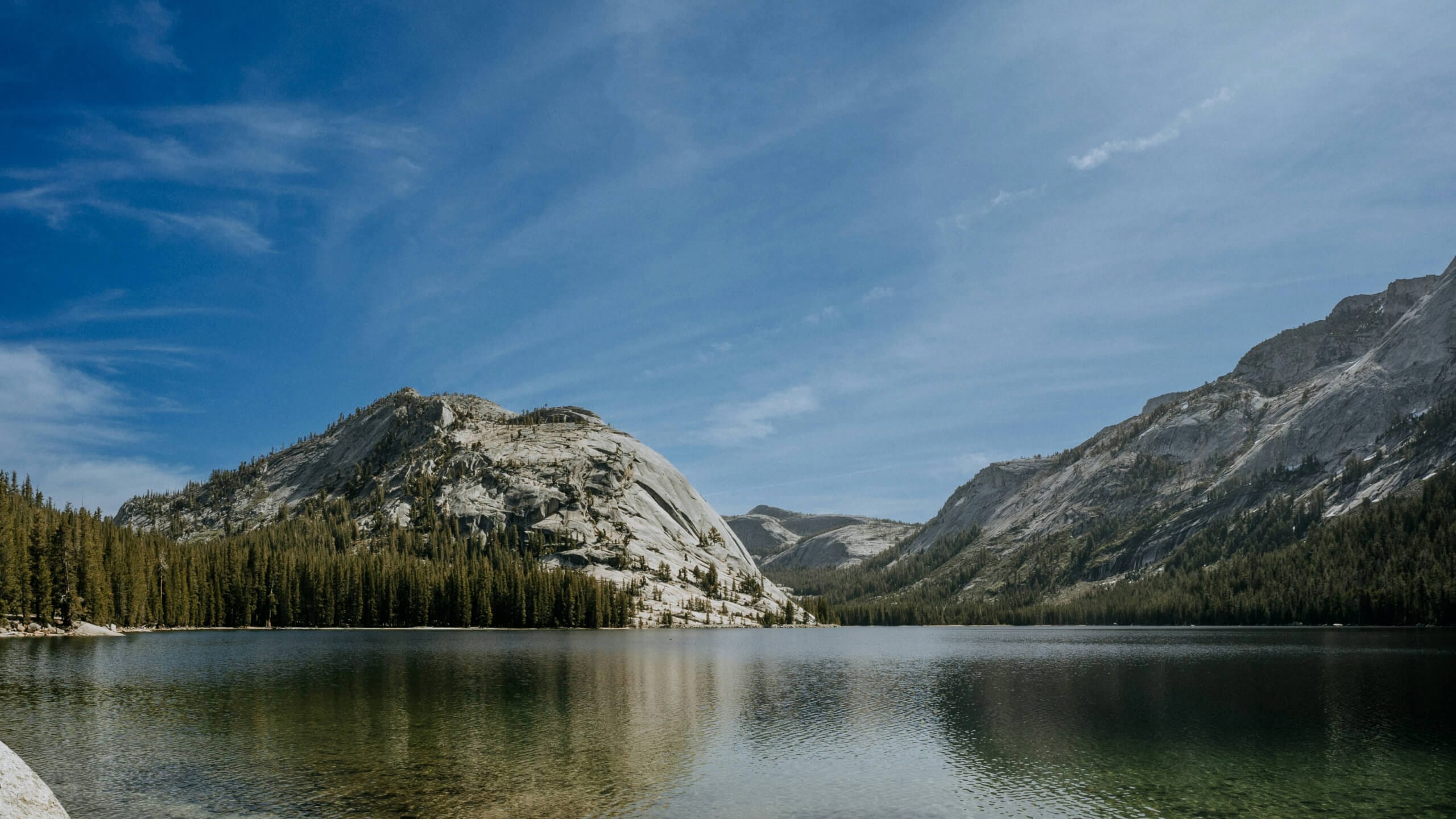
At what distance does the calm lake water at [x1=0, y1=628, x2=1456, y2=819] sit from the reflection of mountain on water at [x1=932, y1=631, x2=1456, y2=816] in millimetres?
253

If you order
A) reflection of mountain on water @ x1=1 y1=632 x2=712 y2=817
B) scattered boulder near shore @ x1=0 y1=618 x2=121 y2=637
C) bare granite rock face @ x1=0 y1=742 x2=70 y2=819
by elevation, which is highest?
bare granite rock face @ x1=0 y1=742 x2=70 y2=819

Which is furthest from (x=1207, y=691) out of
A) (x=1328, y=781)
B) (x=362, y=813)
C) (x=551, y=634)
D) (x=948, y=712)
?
(x=551, y=634)

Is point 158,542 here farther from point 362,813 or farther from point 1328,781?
point 1328,781

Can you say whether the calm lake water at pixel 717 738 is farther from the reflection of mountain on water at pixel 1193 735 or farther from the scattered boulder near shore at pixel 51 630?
the scattered boulder near shore at pixel 51 630

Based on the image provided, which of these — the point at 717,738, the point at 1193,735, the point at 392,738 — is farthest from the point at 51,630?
the point at 1193,735

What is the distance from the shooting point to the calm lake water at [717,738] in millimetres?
35594

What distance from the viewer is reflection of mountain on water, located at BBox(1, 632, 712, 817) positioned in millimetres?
34906

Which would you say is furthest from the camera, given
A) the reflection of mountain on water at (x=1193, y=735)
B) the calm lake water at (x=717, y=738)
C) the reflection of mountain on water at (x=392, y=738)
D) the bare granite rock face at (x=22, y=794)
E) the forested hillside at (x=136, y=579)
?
the forested hillside at (x=136, y=579)

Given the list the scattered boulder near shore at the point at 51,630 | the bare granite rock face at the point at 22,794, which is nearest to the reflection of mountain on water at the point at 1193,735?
the bare granite rock face at the point at 22,794

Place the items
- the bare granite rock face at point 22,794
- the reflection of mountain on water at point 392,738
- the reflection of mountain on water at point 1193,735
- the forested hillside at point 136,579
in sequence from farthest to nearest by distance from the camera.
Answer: the forested hillside at point 136,579
the reflection of mountain on water at point 1193,735
the reflection of mountain on water at point 392,738
the bare granite rock face at point 22,794

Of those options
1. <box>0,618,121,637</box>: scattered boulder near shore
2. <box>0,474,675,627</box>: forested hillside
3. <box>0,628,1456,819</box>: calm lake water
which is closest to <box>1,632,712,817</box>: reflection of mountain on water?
<box>0,628,1456,819</box>: calm lake water

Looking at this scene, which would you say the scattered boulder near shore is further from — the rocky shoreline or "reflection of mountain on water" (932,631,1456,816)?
"reflection of mountain on water" (932,631,1456,816)

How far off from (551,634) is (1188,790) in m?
152

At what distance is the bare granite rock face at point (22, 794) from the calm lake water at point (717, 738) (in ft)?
40.2
